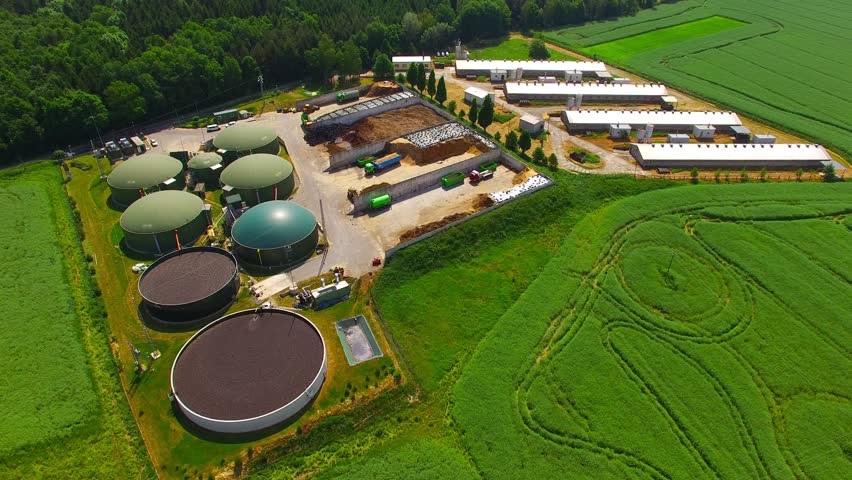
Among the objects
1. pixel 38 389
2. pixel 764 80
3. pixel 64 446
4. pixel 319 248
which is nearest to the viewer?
pixel 64 446

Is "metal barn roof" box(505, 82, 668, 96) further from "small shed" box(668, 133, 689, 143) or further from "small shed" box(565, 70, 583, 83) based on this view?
"small shed" box(668, 133, 689, 143)

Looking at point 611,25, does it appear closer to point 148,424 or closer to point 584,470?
point 584,470

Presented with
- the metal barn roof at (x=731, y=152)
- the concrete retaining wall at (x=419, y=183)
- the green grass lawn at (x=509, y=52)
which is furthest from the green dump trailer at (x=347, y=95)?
the metal barn roof at (x=731, y=152)

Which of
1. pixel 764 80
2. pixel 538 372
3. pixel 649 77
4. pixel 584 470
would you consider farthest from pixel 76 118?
pixel 764 80

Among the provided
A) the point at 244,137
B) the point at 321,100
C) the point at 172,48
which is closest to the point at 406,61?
the point at 321,100

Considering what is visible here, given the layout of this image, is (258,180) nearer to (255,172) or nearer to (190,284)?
(255,172)
